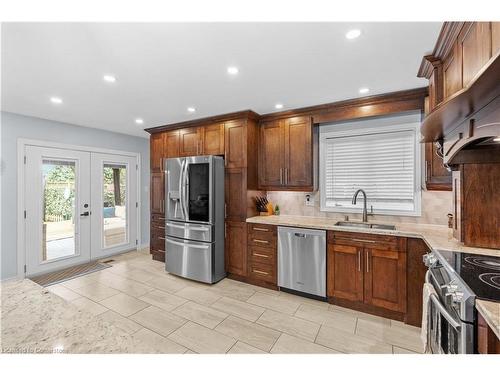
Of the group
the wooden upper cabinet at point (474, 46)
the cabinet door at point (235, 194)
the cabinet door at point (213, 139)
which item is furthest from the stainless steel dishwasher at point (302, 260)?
the wooden upper cabinet at point (474, 46)

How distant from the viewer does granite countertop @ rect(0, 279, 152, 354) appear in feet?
2.26

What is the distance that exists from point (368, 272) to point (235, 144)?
2.41 metres

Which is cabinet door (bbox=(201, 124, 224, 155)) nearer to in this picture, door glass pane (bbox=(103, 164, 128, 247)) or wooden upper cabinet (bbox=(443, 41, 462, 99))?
door glass pane (bbox=(103, 164, 128, 247))

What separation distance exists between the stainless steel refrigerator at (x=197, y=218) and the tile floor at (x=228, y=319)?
0.26 meters

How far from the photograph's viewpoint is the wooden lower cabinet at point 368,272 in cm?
234

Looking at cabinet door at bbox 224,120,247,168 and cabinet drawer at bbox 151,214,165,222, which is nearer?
cabinet door at bbox 224,120,247,168

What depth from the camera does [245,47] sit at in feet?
5.78

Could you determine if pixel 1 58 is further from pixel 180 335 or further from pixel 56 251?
pixel 56 251

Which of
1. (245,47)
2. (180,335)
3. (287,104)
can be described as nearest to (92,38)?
(245,47)

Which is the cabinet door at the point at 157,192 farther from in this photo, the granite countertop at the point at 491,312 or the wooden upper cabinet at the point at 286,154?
the granite countertop at the point at 491,312

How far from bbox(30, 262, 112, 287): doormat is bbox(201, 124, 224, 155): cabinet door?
2.78 metres

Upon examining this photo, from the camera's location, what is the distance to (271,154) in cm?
345

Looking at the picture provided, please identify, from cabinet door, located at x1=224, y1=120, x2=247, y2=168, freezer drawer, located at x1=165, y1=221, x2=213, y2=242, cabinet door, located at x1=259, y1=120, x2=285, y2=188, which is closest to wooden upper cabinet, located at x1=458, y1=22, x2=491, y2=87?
cabinet door, located at x1=259, y1=120, x2=285, y2=188

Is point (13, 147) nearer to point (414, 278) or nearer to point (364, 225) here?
point (364, 225)
